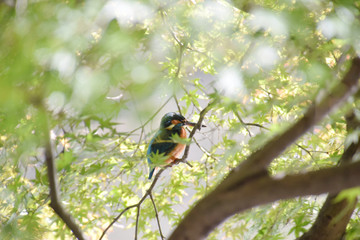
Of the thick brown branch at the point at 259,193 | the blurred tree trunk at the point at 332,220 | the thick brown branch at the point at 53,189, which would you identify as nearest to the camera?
the thick brown branch at the point at 259,193

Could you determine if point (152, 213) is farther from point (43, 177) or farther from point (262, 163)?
point (262, 163)

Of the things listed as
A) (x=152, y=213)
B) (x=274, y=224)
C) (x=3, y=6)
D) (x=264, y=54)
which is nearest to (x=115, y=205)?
(x=152, y=213)

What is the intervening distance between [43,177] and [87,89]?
1.37ft

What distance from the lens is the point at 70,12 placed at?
479 millimetres

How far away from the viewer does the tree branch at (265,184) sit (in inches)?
15.0

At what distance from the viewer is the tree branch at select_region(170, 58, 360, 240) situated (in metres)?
0.38


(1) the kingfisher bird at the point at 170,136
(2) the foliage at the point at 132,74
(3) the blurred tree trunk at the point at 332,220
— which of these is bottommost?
(3) the blurred tree trunk at the point at 332,220

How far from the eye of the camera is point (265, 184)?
40cm

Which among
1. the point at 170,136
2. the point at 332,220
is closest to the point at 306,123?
the point at 332,220

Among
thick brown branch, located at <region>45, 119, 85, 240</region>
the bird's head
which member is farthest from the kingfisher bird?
thick brown branch, located at <region>45, 119, 85, 240</region>

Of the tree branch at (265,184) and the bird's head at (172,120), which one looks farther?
the bird's head at (172,120)

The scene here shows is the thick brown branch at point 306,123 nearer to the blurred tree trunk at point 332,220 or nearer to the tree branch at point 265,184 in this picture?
the tree branch at point 265,184

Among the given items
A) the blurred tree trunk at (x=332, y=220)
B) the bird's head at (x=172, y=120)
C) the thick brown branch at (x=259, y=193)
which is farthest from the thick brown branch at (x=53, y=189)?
the bird's head at (x=172, y=120)

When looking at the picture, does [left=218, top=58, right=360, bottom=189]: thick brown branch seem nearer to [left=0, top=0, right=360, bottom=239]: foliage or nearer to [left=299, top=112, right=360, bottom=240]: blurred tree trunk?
[left=0, top=0, right=360, bottom=239]: foliage
